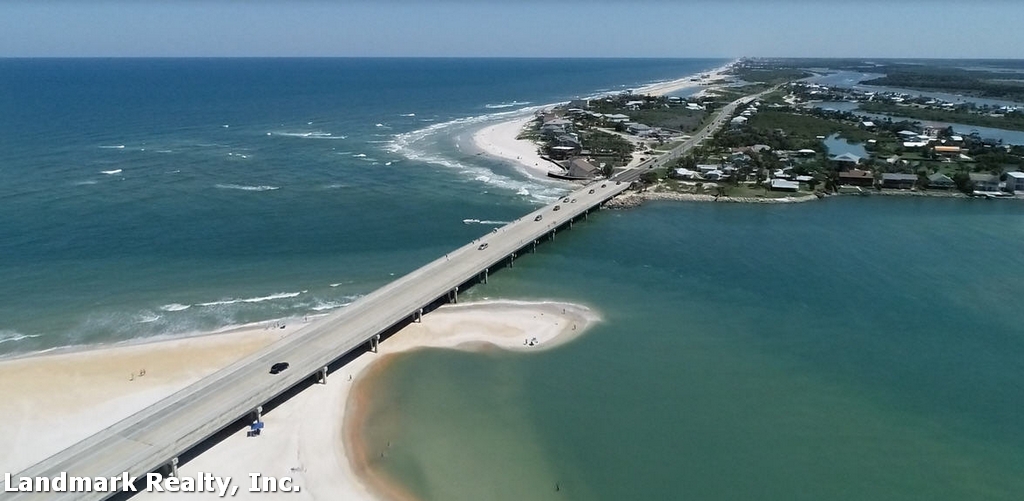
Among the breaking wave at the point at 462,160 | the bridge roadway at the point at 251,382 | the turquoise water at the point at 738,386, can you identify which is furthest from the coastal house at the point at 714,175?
the bridge roadway at the point at 251,382

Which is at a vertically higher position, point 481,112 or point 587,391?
point 481,112

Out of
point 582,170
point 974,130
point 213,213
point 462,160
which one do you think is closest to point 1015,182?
point 582,170

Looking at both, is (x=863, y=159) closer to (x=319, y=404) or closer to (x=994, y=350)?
(x=994, y=350)

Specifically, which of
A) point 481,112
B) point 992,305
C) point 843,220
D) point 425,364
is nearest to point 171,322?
point 425,364

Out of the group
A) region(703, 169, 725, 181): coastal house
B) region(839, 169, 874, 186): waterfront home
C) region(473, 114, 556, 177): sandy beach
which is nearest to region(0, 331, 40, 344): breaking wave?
region(473, 114, 556, 177): sandy beach

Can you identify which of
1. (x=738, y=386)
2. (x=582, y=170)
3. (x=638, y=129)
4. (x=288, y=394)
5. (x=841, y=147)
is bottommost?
(x=738, y=386)

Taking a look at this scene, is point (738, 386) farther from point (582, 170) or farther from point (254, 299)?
point (582, 170)

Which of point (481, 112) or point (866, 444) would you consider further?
point (481, 112)
